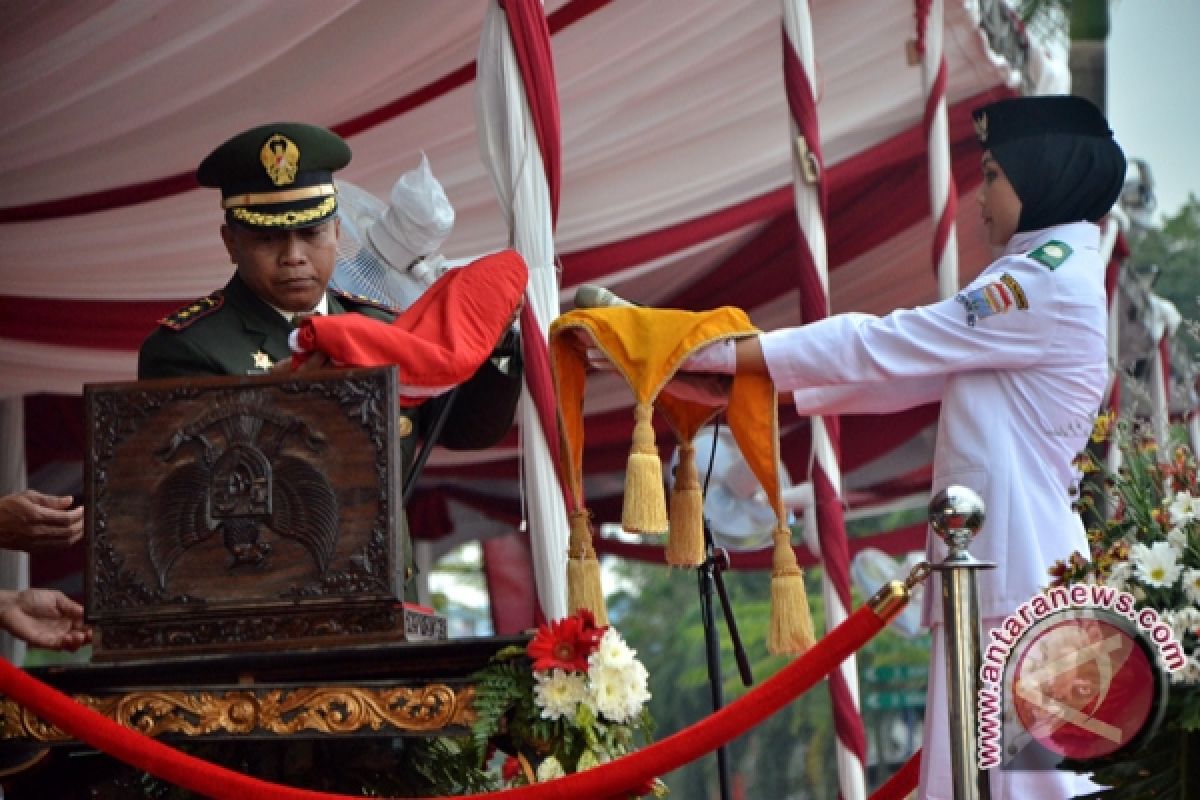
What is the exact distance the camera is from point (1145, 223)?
10.4 m

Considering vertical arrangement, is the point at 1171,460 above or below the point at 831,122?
below

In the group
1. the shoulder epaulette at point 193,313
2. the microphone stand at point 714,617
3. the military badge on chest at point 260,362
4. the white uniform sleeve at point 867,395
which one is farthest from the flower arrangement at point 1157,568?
the shoulder epaulette at point 193,313

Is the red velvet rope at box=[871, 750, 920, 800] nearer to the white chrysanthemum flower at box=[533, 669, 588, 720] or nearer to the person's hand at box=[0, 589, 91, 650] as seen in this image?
the white chrysanthemum flower at box=[533, 669, 588, 720]

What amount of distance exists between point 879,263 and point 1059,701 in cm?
592

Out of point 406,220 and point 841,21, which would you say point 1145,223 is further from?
point 406,220

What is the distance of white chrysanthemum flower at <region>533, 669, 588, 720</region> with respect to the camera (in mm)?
2543

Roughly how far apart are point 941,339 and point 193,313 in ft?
4.18

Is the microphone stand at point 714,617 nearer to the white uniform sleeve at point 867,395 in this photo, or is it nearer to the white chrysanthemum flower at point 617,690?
the white uniform sleeve at point 867,395

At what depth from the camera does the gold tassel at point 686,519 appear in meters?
3.19

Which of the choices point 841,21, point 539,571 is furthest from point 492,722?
point 841,21

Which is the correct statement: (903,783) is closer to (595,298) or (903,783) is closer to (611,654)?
(611,654)

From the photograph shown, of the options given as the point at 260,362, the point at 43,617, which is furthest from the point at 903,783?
the point at 43,617

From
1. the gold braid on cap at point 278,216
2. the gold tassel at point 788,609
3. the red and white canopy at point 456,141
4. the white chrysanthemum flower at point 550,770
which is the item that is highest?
the red and white canopy at point 456,141

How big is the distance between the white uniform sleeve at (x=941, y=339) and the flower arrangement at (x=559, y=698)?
727 millimetres
